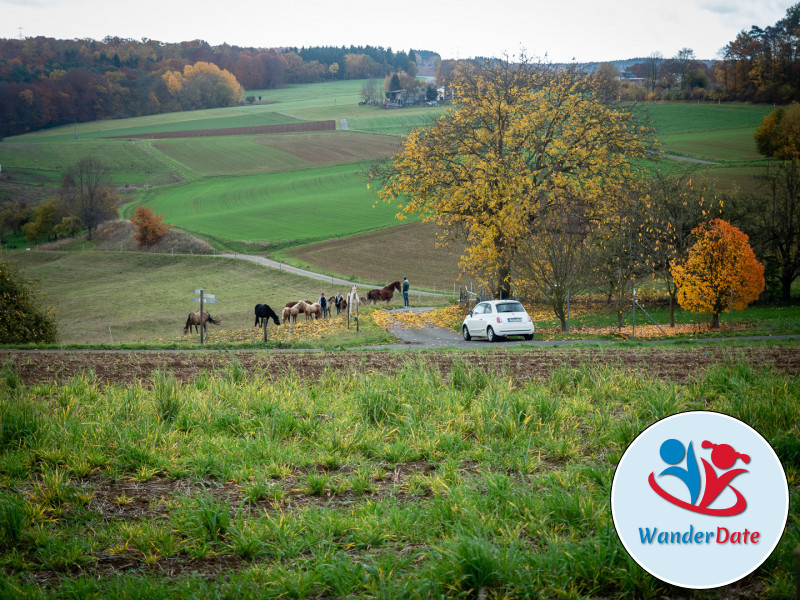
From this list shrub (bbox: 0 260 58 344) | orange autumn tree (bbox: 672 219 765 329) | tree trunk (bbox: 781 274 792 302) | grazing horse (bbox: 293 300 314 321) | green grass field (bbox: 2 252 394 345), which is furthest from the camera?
green grass field (bbox: 2 252 394 345)

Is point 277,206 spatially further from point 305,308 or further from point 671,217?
point 671,217

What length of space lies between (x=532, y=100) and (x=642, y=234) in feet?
27.5

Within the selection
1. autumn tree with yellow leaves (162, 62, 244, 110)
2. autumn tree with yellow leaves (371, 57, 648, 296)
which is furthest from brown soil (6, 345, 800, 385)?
autumn tree with yellow leaves (162, 62, 244, 110)

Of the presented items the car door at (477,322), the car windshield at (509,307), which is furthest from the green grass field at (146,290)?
the car windshield at (509,307)

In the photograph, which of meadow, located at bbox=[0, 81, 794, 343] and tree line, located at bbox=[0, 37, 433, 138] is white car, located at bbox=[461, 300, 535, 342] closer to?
meadow, located at bbox=[0, 81, 794, 343]

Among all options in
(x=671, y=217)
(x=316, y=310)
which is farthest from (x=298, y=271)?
(x=671, y=217)

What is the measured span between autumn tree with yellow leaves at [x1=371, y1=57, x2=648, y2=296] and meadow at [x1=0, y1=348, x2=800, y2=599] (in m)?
20.0

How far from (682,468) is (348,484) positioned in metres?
3.69

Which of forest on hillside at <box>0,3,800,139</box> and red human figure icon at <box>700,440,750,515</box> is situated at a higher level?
forest on hillside at <box>0,3,800,139</box>

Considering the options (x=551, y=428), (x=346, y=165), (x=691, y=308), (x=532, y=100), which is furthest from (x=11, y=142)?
(x=551, y=428)

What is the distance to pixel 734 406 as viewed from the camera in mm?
7594

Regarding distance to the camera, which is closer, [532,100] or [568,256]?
[568,256]

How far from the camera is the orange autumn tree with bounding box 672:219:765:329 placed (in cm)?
2473

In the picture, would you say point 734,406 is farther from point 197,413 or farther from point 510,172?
point 510,172
